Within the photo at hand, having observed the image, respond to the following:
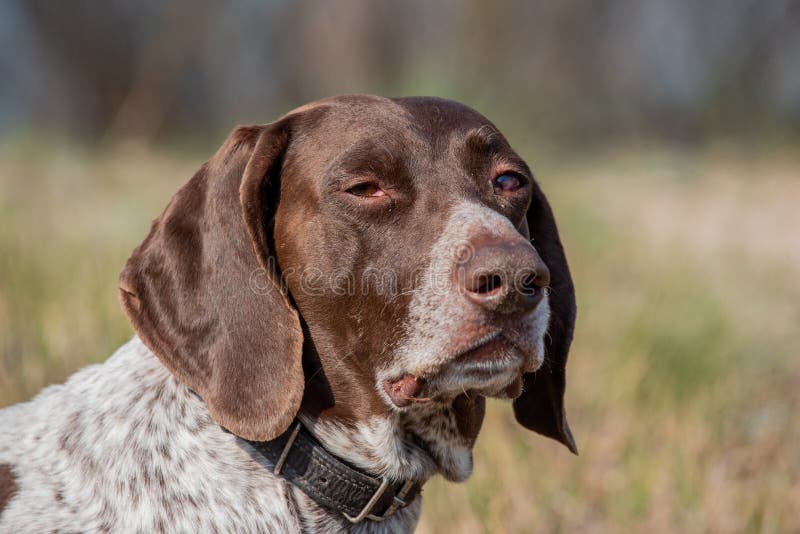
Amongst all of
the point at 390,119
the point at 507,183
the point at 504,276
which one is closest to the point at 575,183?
the point at 507,183

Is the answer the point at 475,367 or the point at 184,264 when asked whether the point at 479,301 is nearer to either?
the point at 475,367

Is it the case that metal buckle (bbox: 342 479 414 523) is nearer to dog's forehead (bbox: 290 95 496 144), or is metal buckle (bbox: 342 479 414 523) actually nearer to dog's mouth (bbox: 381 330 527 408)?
dog's mouth (bbox: 381 330 527 408)

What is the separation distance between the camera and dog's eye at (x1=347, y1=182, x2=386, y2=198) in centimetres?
298

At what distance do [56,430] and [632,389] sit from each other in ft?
11.7

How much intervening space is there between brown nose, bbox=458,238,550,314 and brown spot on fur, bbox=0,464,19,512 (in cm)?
145

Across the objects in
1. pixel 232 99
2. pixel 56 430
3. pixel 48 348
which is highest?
pixel 56 430

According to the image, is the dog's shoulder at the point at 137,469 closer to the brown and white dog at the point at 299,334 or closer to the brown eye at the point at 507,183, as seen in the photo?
the brown and white dog at the point at 299,334

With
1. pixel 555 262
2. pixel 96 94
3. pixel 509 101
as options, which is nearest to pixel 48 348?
pixel 555 262

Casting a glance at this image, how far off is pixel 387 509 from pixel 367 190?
3.25ft

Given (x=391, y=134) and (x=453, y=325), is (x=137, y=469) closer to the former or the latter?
(x=453, y=325)

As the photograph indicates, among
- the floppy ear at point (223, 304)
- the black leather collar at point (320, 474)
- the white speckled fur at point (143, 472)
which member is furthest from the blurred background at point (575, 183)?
the floppy ear at point (223, 304)

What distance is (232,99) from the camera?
21516mm

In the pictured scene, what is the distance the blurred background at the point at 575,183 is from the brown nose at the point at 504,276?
1.92 m

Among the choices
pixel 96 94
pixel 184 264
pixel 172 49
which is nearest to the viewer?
pixel 184 264
